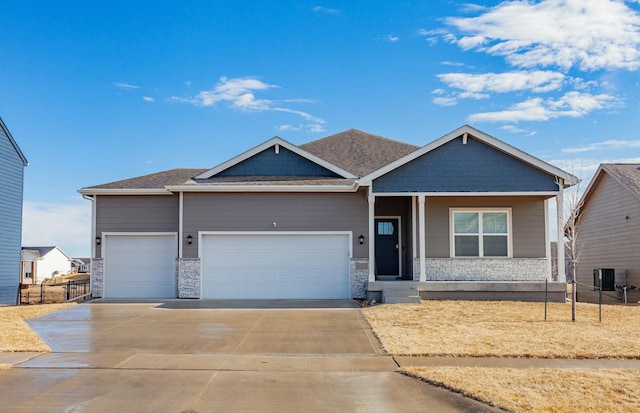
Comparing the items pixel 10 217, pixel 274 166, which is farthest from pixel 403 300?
pixel 10 217

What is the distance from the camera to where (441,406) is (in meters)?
6.59

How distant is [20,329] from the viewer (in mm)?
11969

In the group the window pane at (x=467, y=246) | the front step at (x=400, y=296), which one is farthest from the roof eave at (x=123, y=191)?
the window pane at (x=467, y=246)

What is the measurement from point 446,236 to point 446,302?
261 cm

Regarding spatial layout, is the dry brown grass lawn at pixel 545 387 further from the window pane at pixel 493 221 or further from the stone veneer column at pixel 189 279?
the stone veneer column at pixel 189 279

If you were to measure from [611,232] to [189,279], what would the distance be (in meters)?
16.9

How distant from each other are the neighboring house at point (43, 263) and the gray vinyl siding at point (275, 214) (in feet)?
138

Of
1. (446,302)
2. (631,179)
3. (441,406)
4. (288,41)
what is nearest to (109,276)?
(288,41)

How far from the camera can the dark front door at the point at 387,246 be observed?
19.7m

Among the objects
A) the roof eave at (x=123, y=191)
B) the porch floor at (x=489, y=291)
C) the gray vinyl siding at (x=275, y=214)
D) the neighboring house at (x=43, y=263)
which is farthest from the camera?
the neighboring house at (x=43, y=263)

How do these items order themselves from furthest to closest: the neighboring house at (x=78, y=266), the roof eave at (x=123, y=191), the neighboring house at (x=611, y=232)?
the neighboring house at (x=78, y=266) → the neighboring house at (x=611, y=232) → the roof eave at (x=123, y=191)

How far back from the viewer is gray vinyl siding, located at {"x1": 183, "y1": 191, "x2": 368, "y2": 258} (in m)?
17.8

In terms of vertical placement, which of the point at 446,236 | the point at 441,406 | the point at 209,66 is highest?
the point at 209,66

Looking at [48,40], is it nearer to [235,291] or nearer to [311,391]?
[235,291]
